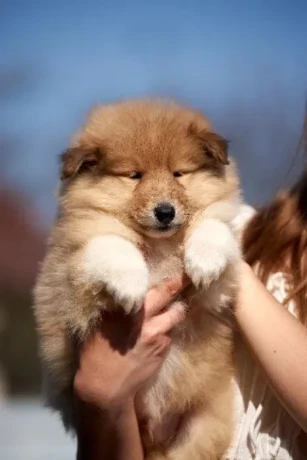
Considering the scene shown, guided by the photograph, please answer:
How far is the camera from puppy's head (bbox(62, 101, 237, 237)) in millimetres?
2344

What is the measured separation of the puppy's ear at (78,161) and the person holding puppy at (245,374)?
490mm

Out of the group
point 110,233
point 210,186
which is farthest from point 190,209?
point 110,233

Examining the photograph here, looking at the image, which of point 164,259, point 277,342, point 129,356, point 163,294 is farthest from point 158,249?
point 277,342

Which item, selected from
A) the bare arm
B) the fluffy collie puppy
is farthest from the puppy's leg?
the bare arm

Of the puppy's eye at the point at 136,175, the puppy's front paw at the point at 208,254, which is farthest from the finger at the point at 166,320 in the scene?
the puppy's eye at the point at 136,175

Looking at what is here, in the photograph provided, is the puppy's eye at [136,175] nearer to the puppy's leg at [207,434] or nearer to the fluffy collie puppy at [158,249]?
the fluffy collie puppy at [158,249]

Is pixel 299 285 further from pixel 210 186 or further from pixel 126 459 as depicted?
pixel 126 459

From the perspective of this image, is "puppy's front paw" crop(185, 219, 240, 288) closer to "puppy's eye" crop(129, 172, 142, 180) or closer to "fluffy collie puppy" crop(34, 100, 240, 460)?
"fluffy collie puppy" crop(34, 100, 240, 460)

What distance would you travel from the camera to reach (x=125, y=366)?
2295mm

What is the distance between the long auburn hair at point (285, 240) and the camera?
2.66m

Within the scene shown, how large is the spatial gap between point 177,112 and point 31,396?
4.46m

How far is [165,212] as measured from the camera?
2.30m

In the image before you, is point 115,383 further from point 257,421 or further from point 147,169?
point 147,169

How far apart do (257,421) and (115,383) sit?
22.2 inches
